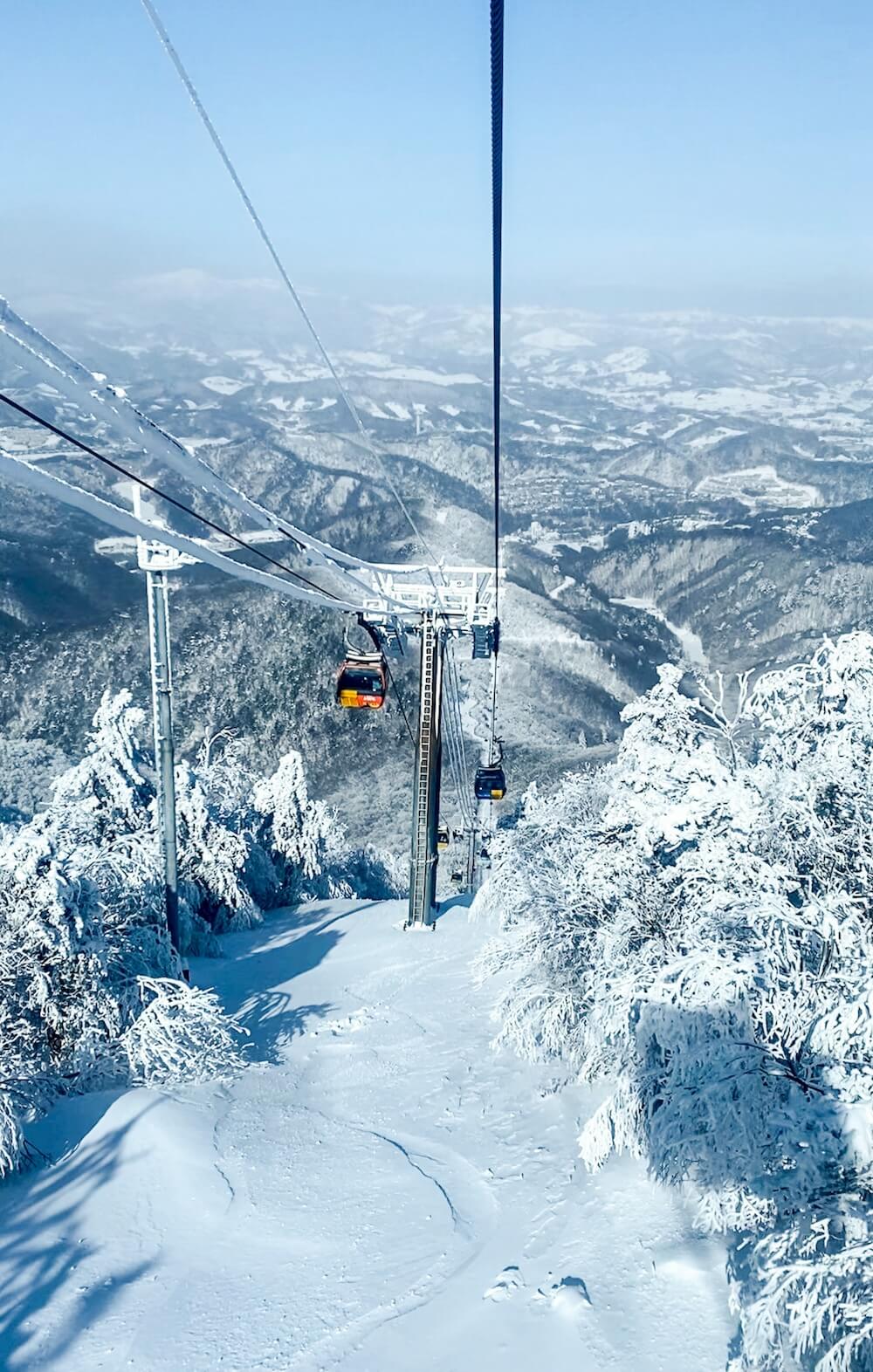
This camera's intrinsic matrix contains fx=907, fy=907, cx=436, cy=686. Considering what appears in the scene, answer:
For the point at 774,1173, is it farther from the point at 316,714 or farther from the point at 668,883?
the point at 316,714

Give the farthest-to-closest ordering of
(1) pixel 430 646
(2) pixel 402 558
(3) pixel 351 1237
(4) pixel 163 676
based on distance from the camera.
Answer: (2) pixel 402 558
(1) pixel 430 646
(4) pixel 163 676
(3) pixel 351 1237

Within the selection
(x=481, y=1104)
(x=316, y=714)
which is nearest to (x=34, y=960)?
(x=481, y=1104)

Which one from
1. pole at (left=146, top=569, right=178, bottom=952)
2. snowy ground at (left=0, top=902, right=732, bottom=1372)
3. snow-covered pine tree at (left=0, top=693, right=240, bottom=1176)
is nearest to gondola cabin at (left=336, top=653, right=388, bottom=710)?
pole at (left=146, top=569, right=178, bottom=952)

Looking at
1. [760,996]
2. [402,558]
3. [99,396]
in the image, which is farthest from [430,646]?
[402,558]

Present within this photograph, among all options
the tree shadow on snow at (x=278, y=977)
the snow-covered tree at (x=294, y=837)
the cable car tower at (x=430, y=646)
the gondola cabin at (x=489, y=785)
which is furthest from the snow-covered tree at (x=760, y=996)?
the snow-covered tree at (x=294, y=837)

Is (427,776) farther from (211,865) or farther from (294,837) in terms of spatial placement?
(294,837)

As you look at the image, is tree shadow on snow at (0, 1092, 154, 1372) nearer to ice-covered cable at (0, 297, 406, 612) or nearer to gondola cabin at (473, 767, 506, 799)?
ice-covered cable at (0, 297, 406, 612)

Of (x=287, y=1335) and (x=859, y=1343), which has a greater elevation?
(x=859, y=1343)
